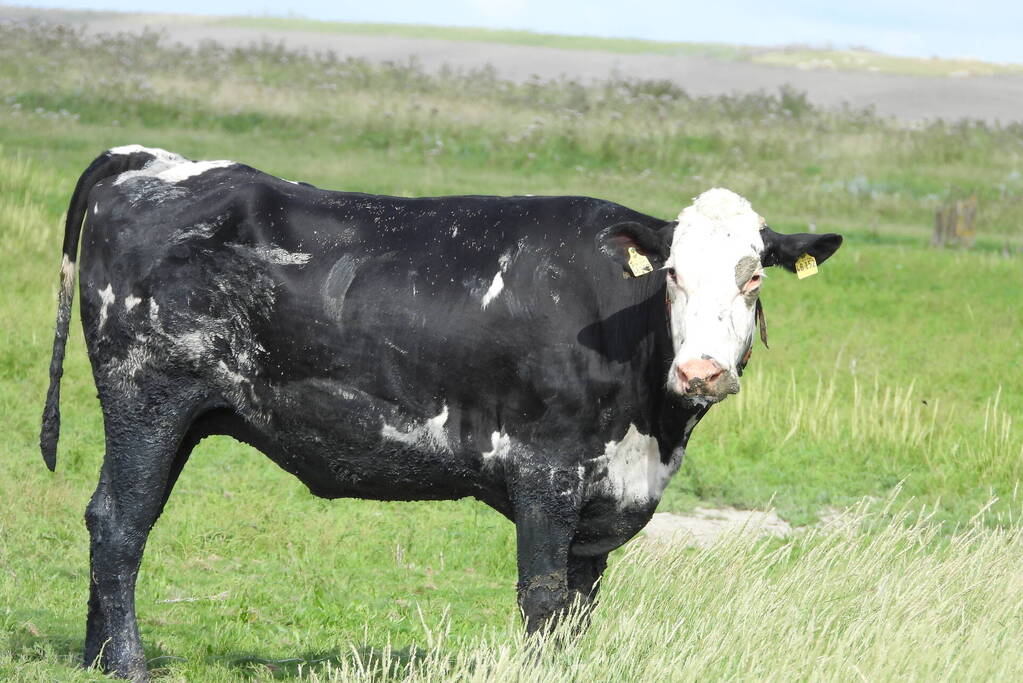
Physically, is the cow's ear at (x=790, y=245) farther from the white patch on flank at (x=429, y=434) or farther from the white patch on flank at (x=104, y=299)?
the white patch on flank at (x=104, y=299)

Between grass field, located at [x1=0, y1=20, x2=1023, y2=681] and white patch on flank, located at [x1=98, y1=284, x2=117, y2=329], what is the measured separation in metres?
1.69

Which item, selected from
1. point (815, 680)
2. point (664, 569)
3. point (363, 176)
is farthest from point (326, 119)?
point (815, 680)

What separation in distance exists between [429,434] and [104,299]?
1.83 meters

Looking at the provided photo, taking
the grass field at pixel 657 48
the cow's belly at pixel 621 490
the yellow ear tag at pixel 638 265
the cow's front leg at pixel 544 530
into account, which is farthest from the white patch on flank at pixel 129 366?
the grass field at pixel 657 48

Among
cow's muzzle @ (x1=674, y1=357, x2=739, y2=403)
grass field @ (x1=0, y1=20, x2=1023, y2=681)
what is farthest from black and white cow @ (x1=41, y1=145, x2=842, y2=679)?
grass field @ (x1=0, y1=20, x2=1023, y2=681)

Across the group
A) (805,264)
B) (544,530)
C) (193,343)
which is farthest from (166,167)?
(805,264)

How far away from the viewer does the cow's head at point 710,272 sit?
579 centimetres

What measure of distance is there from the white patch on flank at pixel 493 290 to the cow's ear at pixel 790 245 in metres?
1.22

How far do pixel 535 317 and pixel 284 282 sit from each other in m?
1.27

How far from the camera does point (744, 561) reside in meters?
8.29

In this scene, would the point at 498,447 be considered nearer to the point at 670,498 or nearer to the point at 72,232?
the point at 72,232

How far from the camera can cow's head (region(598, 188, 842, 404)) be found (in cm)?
579

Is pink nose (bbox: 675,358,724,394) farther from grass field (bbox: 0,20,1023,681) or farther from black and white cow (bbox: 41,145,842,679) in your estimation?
grass field (bbox: 0,20,1023,681)

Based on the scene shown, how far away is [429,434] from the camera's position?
6.45m
